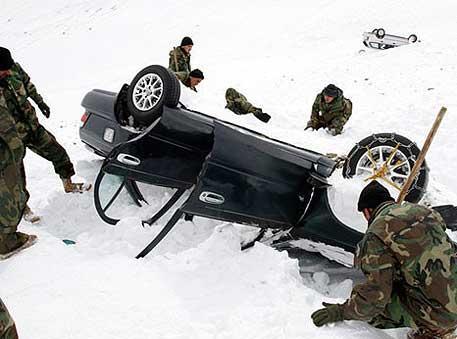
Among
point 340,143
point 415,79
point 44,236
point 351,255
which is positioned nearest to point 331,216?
point 351,255

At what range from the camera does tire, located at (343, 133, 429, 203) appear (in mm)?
4434

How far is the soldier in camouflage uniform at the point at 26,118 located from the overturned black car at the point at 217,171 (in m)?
0.68

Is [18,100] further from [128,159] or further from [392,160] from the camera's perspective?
[392,160]

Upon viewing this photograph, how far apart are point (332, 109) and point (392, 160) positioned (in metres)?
3.36

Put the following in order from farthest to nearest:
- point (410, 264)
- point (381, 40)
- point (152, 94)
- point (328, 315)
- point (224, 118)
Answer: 1. point (381, 40)
2. point (224, 118)
3. point (152, 94)
4. point (328, 315)
5. point (410, 264)

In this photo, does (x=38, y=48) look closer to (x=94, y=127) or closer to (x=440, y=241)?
(x=94, y=127)

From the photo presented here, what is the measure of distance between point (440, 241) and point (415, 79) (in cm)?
769

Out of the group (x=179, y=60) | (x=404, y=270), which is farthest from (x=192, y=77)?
(x=404, y=270)

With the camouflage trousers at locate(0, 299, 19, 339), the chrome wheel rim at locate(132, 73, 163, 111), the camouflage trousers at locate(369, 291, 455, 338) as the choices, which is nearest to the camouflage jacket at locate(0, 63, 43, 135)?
the chrome wheel rim at locate(132, 73, 163, 111)

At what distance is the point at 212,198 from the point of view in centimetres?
351

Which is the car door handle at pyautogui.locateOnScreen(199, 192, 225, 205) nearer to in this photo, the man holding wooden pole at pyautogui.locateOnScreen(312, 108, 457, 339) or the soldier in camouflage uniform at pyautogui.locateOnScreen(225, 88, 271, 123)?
the man holding wooden pole at pyautogui.locateOnScreen(312, 108, 457, 339)

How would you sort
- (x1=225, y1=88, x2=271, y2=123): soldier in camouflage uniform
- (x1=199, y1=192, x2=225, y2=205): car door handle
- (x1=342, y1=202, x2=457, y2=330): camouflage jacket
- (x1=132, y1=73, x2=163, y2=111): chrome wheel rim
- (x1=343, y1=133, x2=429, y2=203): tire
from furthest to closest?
(x1=225, y1=88, x2=271, y2=123): soldier in camouflage uniform < (x1=343, y1=133, x2=429, y2=203): tire < (x1=132, y1=73, x2=163, y2=111): chrome wheel rim < (x1=199, y1=192, x2=225, y2=205): car door handle < (x1=342, y1=202, x2=457, y2=330): camouflage jacket

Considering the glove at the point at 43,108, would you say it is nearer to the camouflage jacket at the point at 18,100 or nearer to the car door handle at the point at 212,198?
the camouflage jacket at the point at 18,100

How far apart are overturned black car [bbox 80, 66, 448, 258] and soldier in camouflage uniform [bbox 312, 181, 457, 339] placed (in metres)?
0.85
